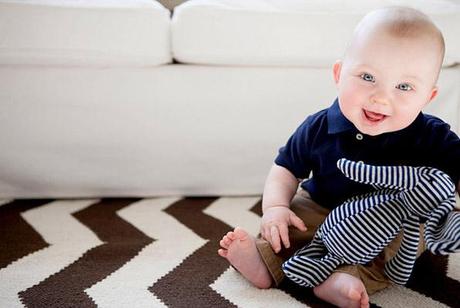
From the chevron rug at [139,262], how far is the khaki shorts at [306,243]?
0.02 meters

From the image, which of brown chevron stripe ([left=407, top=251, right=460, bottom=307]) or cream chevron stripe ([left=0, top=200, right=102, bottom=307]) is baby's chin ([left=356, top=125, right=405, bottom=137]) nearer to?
brown chevron stripe ([left=407, top=251, right=460, bottom=307])

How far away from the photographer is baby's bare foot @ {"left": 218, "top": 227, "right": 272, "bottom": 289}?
713mm

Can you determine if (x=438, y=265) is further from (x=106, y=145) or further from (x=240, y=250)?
(x=106, y=145)

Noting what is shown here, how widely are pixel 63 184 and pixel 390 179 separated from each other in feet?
2.23

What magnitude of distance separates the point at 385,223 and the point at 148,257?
0.36 m

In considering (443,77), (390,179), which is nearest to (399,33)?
(390,179)

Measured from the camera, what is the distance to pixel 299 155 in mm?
809

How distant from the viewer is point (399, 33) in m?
0.65

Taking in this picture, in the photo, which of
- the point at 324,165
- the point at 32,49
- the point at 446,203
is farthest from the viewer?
the point at 32,49

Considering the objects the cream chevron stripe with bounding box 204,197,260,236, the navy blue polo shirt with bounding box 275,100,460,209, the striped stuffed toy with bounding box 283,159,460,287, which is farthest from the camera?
the cream chevron stripe with bounding box 204,197,260,236

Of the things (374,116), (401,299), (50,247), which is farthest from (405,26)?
(50,247)

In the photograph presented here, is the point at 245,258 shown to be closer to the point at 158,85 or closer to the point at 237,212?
the point at 237,212

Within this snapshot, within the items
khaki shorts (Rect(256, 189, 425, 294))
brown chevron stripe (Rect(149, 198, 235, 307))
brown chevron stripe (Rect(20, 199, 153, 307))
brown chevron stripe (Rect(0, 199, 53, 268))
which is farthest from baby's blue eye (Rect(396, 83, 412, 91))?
brown chevron stripe (Rect(0, 199, 53, 268))

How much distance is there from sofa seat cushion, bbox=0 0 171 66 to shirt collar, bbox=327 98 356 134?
0.37 m
